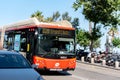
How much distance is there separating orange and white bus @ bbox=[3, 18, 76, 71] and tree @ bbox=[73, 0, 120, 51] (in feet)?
60.1

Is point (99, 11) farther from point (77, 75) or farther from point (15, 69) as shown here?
point (15, 69)

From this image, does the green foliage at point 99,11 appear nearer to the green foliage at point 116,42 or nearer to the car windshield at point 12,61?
the car windshield at point 12,61

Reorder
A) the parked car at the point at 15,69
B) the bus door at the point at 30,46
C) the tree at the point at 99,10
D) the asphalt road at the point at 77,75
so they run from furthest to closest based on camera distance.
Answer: the tree at the point at 99,10 < the bus door at the point at 30,46 < the asphalt road at the point at 77,75 < the parked car at the point at 15,69

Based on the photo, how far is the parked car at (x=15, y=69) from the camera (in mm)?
9273

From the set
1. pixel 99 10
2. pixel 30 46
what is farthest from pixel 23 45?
pixel 99 10

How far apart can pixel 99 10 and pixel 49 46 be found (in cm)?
2022

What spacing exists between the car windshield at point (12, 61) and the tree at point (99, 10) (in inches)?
1085

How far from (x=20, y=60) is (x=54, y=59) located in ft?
27.6

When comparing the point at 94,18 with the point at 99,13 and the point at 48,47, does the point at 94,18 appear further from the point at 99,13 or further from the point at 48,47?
the point at 48,47

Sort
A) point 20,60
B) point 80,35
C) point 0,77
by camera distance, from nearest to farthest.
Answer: point 0,77 < point 20,60 < point 80,35

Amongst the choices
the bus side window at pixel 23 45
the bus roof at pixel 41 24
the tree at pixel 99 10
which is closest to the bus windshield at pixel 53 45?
the bus roof at pixel 41 24

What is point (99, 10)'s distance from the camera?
127ft

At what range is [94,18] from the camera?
39.2 meters

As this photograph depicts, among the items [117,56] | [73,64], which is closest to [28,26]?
[73,64]
